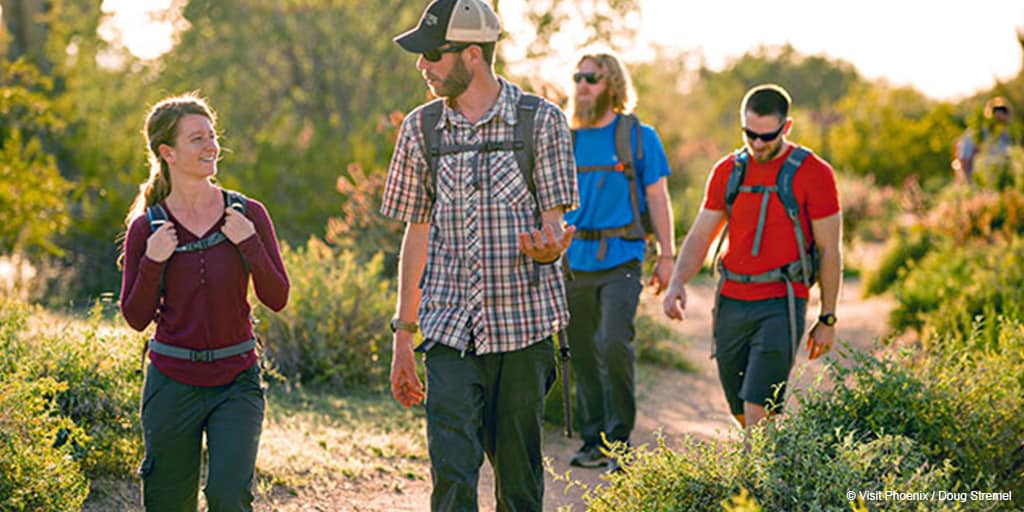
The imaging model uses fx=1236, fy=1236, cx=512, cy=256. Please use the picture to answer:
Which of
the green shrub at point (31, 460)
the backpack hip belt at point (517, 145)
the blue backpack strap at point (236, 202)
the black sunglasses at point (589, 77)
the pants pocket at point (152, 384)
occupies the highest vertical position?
the black sunglasses at point (589, 77)

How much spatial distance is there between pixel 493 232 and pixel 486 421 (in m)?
0.66

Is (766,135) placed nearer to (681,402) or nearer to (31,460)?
(31,460)

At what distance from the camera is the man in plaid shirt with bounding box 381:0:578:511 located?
13.3 ft

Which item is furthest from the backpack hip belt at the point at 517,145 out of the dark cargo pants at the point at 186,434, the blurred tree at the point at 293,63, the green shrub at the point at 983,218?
the blurred tree at the point at 293,63

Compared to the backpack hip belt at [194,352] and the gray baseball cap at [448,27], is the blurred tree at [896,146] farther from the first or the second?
the backpack hip belt at [194,352]

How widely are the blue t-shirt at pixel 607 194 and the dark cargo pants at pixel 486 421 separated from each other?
86.7 inches

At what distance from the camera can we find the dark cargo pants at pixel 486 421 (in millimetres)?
4078

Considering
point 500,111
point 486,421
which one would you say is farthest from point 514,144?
point 486,421

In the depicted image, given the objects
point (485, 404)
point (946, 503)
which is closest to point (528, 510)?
point (485, 404)

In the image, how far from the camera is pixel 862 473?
4008 millimetres

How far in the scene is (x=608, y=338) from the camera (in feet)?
21.1

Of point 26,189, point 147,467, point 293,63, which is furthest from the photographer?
point 293,63

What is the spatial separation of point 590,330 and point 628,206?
0.69 m

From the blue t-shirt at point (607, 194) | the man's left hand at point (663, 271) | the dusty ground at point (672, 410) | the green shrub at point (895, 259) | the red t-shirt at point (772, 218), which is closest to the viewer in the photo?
the red t-shirt at point (772, 218)
